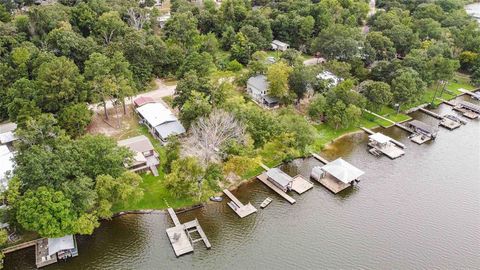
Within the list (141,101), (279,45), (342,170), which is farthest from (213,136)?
(279,45)

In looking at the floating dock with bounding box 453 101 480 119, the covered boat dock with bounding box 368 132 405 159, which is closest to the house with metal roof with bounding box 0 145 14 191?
the covered boat dock with bounding box 368 132 405 159

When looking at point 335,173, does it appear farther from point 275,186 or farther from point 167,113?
point 167,113

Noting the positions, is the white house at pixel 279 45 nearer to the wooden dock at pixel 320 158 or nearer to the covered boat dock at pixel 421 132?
the covered boat dock at pixel 421 132

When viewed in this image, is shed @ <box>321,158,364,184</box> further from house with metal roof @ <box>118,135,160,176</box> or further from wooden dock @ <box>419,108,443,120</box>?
wooden dock @ <box>419,108,443,120</box>

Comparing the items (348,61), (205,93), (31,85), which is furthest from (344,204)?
(31,85)

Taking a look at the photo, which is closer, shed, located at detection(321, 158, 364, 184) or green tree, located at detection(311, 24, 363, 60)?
shed, located at detection(321, 158, 364, 184)
